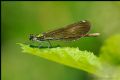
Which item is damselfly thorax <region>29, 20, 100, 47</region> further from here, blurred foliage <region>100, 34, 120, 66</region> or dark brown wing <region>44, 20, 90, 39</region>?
blurred foliage <region>100, 34, 120, 66</region>

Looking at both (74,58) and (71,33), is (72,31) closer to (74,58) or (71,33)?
(71,33)

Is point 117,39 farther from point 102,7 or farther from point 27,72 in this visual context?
point 102,7

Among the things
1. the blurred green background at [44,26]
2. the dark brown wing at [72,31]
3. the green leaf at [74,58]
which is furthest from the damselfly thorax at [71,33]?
the blurred green background at [44,26]

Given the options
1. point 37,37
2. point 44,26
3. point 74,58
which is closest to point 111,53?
point 74,58

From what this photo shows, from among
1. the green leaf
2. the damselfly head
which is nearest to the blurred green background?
the damselfly head

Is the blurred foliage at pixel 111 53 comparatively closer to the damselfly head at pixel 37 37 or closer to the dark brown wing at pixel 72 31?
the dark brown wing at pixel 72 31

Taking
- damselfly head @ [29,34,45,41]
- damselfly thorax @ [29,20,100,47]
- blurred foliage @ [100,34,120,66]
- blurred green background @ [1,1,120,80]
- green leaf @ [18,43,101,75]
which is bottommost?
blurred green background @ [1,1,120,80]
